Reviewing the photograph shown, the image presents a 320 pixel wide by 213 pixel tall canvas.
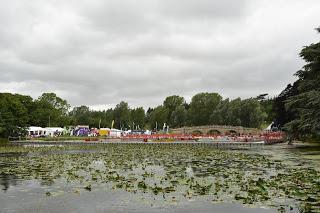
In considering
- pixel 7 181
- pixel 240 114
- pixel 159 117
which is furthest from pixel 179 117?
pixel 7 181

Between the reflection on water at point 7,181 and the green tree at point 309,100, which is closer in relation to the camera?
the reflection on water at point 7,181

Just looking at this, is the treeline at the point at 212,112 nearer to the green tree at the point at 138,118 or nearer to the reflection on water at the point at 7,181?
the green tree at the point at 138,118

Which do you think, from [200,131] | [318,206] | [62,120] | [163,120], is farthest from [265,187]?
[163,120]

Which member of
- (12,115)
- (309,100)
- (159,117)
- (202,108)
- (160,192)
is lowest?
(160,192)

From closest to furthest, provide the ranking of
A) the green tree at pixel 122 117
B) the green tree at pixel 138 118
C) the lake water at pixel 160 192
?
the lake water at pixel 160 192 → the green tree at pixel 122 117 → the green tree at pixel 138 118

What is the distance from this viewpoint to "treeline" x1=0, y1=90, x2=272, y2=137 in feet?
339

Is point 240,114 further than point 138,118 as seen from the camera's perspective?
No

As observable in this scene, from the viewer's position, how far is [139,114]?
649 ft

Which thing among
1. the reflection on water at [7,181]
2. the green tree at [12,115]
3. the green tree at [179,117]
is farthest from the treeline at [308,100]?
the green tree at [179,117]

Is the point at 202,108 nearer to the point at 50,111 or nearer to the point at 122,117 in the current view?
the point at 122,117

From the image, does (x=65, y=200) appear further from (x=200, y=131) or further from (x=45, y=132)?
(x=200, y=131)

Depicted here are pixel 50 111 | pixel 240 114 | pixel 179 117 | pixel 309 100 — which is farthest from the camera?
pixel 179 117

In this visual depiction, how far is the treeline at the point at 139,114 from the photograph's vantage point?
4074 inches

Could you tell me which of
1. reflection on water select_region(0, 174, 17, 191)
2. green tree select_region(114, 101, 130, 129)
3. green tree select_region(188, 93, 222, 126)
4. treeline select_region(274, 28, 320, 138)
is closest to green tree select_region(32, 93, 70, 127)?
green tree select_region(114, 101, 130, 129)
